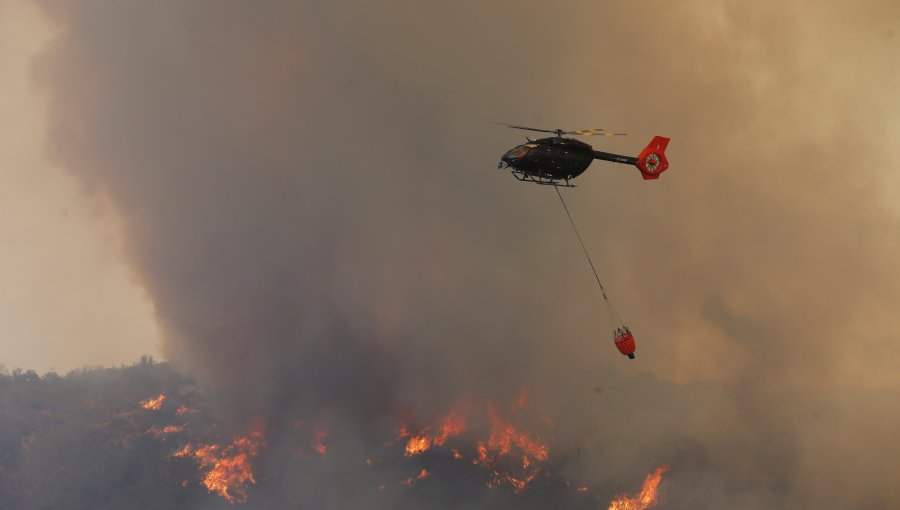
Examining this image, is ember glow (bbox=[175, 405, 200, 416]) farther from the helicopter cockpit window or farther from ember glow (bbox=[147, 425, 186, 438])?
the helicopter cockpit window

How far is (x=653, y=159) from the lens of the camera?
51156 mm

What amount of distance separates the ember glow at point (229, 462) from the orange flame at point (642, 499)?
48.0 meters

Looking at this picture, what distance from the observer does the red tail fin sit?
50812 millimetres

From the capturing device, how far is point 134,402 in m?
97.1

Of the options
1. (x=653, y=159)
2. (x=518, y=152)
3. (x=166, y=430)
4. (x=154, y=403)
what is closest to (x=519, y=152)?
(x=518, y=152)

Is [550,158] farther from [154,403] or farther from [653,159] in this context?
[154,403]

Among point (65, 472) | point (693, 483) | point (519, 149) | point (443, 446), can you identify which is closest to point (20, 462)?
point (65, 472)

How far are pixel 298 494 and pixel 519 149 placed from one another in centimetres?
5746

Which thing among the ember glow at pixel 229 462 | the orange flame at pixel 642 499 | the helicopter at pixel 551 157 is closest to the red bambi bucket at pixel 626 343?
the helicopter at pixel 551 157

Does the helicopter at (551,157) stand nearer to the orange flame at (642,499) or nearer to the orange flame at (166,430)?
the orange flame at (642,499)

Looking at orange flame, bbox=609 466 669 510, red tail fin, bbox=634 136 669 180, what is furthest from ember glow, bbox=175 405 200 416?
red tail fin, bbox=634 136 669 180

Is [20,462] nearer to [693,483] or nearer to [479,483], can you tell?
[479,483]

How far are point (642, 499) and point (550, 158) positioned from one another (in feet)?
170

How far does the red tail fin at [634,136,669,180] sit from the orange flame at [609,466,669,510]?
4540 centimetres
